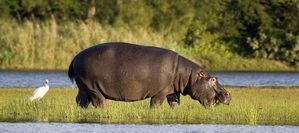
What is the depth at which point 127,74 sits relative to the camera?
19.8 m

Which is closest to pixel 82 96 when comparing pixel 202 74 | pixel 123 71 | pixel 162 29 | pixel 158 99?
pixel 123 71

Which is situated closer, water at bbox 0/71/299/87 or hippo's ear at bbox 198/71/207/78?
hippo's ear at bbox 198/71/207/78

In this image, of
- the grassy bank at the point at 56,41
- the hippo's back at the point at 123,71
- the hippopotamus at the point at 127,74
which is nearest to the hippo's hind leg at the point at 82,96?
the hippopotamus at the point at 127,74

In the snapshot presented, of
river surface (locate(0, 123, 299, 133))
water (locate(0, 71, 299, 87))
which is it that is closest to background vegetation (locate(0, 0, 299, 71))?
water (locate(0, 71, 299, 87))

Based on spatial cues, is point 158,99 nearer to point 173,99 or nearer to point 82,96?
point 173,99

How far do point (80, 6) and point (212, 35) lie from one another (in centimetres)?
603

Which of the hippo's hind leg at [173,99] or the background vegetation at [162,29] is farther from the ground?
the hippo's hind leg at [173,99]

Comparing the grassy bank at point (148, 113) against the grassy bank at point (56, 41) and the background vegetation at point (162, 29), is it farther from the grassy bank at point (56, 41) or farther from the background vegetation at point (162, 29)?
the background vegetation at point (162, 29)

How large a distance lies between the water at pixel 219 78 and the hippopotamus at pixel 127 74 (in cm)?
1014

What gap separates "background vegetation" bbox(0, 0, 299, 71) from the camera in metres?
40.0

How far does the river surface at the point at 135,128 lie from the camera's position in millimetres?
17016

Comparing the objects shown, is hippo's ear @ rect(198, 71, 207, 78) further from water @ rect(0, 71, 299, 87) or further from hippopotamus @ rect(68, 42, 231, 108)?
water @ rect(0, 71, 299, 87)

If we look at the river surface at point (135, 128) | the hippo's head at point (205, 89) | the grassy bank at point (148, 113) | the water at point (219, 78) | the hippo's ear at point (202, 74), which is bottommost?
the water at point (219, 78)

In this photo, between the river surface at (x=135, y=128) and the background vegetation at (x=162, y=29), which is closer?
the river surface at (x=135, y=128)
